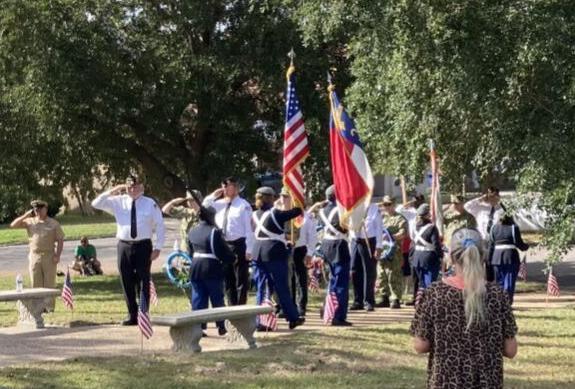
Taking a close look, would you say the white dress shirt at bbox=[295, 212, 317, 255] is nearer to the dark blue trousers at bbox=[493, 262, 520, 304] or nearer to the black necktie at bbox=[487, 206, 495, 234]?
the black necktie at bbox=[487, 206, 495, 234]

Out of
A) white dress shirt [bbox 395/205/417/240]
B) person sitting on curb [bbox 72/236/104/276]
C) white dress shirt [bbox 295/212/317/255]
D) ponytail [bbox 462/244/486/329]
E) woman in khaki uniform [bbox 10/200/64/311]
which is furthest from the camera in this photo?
person sitting on curb [bbox 72/236/104/276]

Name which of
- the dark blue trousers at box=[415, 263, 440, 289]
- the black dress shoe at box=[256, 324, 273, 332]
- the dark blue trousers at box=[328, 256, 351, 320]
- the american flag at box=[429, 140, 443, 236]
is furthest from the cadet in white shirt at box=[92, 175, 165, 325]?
the dark blue trousers at box=[415, 263, 440, 289]

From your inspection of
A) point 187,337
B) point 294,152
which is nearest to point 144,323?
point 187,337

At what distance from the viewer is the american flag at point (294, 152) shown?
46.0ft

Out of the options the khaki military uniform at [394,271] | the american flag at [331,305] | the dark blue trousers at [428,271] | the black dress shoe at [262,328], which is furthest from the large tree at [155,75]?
the black dress shoe at [262,328]

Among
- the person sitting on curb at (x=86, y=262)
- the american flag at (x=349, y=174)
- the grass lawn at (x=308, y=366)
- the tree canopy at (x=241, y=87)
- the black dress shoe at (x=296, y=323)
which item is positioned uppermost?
the tree canopy at (x=241, y=87)

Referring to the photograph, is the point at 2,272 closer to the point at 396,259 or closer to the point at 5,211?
the point at 5,211

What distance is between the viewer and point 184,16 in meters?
20.3

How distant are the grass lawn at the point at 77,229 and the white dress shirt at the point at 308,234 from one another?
26570 mm

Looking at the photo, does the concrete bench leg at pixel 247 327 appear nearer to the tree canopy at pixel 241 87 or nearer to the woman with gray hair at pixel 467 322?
the tree canopy at pixel 241 87

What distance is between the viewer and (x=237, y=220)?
13594 mm

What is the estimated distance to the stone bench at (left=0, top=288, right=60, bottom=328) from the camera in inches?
531

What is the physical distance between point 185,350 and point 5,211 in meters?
13.3

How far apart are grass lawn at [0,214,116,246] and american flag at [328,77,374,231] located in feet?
92.6
